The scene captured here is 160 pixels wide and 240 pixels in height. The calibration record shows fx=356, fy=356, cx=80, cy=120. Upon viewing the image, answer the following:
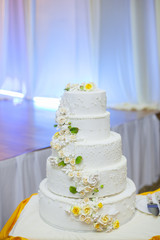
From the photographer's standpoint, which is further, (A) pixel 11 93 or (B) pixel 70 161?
(A) pixel 11 93

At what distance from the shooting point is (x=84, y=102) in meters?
1.87

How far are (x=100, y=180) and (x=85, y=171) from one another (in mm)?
95

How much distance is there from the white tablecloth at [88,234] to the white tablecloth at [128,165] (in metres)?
0.75

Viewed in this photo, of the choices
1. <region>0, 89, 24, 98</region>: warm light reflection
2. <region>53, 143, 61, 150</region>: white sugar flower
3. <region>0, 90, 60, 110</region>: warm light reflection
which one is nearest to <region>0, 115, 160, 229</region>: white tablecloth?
<region>53, 143, 61, 150</region>: white sugar flower

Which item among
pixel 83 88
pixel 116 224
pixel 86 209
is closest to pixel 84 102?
pixel 83 88

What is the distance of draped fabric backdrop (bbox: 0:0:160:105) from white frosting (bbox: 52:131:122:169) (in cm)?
348

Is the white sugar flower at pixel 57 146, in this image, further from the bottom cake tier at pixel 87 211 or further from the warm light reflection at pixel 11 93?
the warm light reflection at pixel 11 93

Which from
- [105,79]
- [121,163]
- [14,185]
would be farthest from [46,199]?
[105,79]

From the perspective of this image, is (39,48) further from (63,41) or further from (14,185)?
(14,185)

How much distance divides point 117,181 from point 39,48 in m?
4.86

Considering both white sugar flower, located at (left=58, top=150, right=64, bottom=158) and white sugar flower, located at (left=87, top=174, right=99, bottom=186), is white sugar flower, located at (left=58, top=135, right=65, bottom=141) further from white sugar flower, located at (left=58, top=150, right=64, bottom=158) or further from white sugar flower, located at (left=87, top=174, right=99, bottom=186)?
white sugar flower, located at (left=87, top=174, right=99, bottom=186)

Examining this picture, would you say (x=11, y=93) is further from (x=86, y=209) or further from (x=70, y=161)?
(x=86, y=209)

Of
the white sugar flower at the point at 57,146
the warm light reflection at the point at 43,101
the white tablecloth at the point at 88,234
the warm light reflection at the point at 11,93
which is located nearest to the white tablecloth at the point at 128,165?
the white tablecloth at the point at 88,234

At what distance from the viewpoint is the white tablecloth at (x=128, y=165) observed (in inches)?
106
